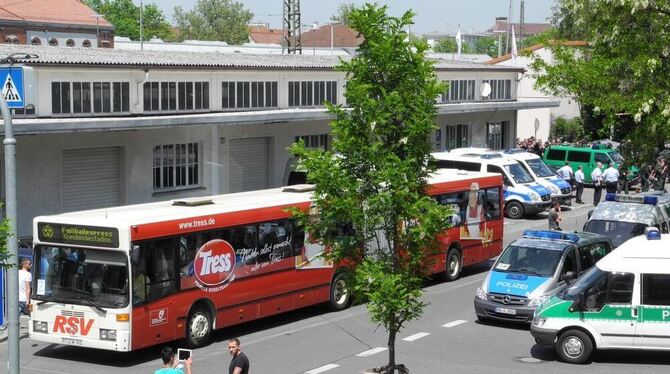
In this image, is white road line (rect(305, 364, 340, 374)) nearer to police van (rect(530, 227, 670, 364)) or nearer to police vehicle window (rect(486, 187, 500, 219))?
police van (rect(530, 227, 670, 364))

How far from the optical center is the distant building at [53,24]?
255 ft

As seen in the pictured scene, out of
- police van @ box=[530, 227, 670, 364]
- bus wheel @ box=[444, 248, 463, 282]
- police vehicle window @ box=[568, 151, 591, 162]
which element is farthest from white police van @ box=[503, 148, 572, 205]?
police van @ box=[530, 227, 670, 364]

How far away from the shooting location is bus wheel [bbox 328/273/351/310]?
879 inches

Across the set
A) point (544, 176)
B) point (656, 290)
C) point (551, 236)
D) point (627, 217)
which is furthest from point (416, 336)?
point (544, 176)

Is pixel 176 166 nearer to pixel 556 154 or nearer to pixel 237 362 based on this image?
pixel 237 362

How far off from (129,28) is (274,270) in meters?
131

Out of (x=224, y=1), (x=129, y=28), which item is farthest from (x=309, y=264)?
(x=224, y=1)

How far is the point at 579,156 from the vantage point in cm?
4728

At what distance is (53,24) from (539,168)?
50.9 meters

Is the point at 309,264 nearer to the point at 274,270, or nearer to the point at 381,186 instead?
the point at 274,270

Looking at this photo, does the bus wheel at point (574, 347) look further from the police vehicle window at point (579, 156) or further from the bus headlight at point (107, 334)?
the police vehicle window at point (579, 156)

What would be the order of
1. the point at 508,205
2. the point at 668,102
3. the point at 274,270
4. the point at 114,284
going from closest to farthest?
1. the point at 114,284
2. the point at 274,270
3. the point at 668,102
4. the point at 508,205

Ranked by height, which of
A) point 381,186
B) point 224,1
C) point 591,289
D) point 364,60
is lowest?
point 591,289

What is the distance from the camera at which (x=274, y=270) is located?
67.5ft
